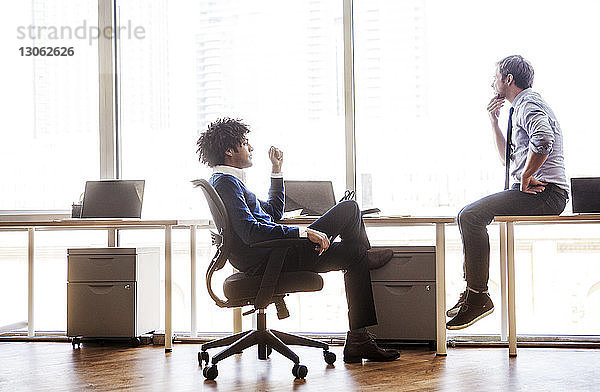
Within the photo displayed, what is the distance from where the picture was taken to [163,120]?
494 cm

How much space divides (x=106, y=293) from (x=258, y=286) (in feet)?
4.36

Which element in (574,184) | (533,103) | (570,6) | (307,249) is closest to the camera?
(307,249)

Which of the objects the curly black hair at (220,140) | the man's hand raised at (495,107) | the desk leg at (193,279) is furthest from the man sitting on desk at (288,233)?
the man's hand raised at (495,107)

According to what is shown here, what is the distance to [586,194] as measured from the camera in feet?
13.3

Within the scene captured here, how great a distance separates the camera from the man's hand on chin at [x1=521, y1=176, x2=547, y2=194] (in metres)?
3.79

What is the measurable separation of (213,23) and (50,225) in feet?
5.70

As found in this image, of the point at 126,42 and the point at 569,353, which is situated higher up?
the point at 126,42

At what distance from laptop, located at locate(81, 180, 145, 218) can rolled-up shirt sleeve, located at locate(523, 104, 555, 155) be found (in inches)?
89.3

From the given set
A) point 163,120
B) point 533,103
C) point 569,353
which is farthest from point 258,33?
point 569,353

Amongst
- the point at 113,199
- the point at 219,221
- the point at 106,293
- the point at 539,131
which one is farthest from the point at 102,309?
the point at 539,131

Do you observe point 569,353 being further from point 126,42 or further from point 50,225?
point 126,42

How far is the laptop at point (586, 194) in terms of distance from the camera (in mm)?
4031

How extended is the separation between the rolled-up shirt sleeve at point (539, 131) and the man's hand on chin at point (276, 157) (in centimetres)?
124

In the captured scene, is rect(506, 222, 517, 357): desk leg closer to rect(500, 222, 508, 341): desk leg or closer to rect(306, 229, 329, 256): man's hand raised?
rect(500, 222, 508, 341): desk leg
